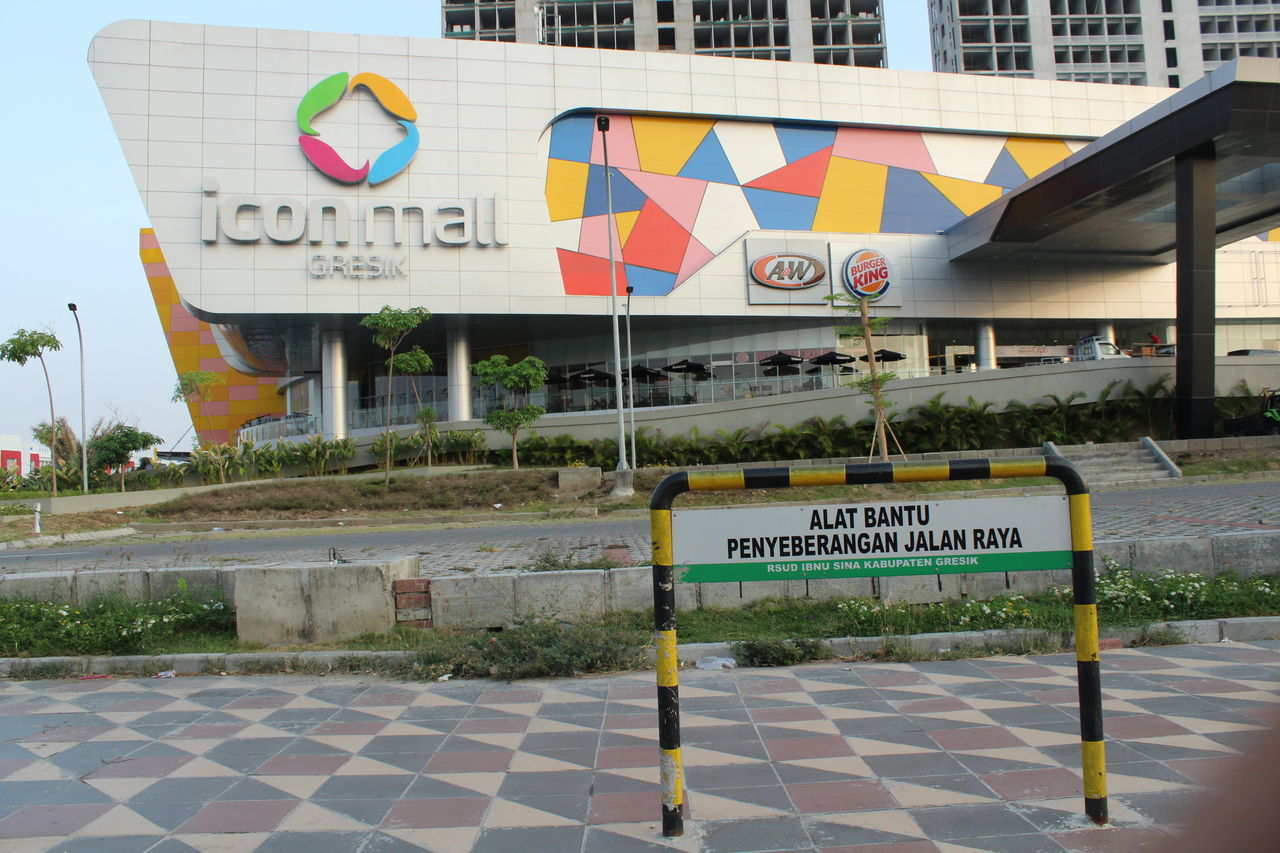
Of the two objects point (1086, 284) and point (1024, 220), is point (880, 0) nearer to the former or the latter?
point (1086, 284)

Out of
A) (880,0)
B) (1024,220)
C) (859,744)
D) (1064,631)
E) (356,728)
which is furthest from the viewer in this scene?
(880,0)

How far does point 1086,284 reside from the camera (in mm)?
41219

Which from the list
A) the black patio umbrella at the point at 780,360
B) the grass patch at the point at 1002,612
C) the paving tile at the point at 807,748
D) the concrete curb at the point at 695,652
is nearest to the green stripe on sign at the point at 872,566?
the paving tile at the point at 807,748

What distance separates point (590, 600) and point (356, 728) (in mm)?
2641

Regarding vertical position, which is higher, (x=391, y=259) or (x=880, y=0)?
(x=880, y=0)

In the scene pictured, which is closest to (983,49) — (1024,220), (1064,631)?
(1024,220)

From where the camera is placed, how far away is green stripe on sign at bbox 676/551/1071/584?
11.9 feet

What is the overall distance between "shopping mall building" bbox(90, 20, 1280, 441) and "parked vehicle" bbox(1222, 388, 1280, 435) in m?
7.96

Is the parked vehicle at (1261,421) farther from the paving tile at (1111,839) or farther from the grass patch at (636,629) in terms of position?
the paving tile at (1111,839)

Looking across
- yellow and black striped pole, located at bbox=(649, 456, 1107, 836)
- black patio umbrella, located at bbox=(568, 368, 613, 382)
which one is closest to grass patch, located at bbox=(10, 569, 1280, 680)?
yellow and black striped pole, located at bbox=(649, 456, 1107, 836)

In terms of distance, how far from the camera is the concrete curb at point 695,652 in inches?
257

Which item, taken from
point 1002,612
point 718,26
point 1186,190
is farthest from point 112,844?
point 718,26

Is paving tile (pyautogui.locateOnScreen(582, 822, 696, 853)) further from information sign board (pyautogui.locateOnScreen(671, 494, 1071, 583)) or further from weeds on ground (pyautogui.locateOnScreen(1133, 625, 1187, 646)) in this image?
weeds on ground (pyautogui.locateOnScreen(1133, 625, 1187, 646))

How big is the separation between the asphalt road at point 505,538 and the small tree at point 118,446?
496 inches
